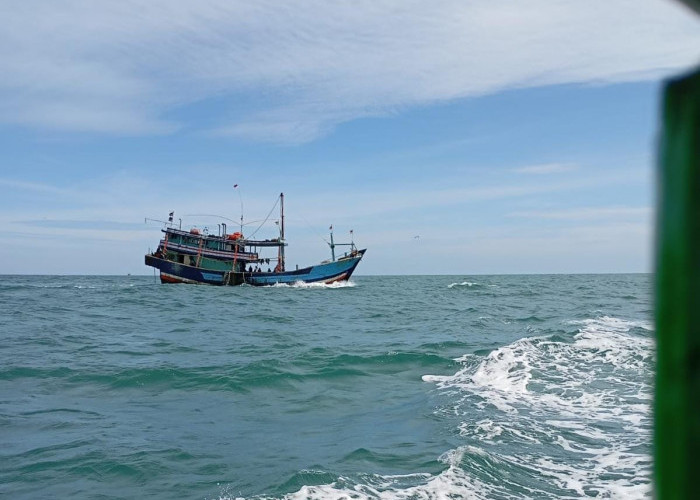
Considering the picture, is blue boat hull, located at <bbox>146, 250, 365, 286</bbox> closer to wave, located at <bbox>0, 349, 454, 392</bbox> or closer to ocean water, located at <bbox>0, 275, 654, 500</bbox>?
ocean water, located at <bbox>0, 275, 654, 500</bbox>

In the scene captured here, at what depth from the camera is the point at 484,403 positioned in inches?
427

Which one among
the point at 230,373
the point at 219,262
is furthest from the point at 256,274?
the point at 230,373

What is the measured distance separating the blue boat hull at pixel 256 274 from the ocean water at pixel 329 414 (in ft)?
111

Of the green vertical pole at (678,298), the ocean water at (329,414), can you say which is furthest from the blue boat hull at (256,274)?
the green vertical pole at (678,298)

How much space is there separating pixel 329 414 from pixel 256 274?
47580mm

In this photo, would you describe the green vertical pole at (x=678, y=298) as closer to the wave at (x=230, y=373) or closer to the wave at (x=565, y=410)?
the wave at (x=565, y=410)

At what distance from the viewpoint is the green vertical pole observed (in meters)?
0.61

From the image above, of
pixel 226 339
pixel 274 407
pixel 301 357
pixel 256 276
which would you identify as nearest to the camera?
pixel 274 407

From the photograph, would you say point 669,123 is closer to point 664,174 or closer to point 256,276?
point 664,174

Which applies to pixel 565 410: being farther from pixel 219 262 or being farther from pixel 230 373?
pixel 219 262

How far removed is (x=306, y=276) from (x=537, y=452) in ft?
167

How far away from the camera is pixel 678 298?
0.64 metres

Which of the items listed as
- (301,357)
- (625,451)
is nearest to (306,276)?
(301,357)

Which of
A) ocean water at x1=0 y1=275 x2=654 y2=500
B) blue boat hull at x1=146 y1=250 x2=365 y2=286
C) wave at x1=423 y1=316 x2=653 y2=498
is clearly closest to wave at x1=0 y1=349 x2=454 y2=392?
ocean water at x1=0 y1=275 x2=654 y2=500
